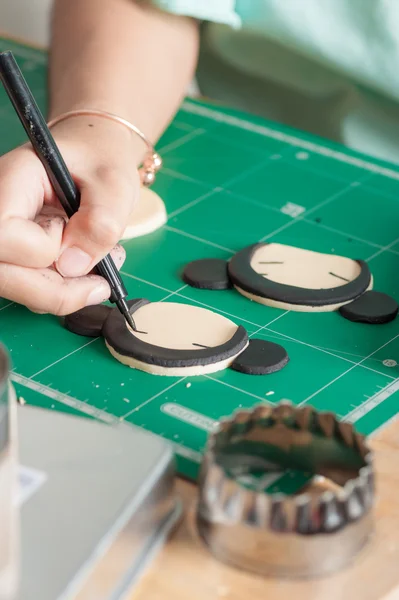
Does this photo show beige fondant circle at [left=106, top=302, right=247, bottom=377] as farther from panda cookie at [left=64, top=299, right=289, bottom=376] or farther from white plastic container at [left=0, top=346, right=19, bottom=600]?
white plastic container at [left=0, top=346, right=19, bottom=600]

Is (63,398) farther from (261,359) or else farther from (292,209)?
(292,209)

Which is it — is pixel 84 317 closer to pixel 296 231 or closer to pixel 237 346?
pixel 237 346

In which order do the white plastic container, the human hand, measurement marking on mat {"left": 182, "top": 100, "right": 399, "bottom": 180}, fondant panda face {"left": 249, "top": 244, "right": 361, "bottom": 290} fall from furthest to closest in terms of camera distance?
measurement marking on mat {"left": 182, "top": 100, "right": 399, "bottom": 180}, fondant panda face {"left": 249, "top": 244, "right": 361, "bottom": 290}, the human hand, the white plastic container

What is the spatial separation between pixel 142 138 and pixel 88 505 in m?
0.56

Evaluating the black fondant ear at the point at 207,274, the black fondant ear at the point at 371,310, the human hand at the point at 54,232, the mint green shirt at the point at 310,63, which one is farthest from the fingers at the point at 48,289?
the mint green shirt at the point at 310,63

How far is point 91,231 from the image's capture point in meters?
0.75

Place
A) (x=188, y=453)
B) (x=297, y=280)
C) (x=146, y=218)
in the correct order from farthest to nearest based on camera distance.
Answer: (x=146, y=218)
(x=297, y=280)
(x=188, y=453)

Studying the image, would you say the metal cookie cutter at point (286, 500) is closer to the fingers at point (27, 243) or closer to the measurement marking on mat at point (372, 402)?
the measurement marking on mat at point (372, 402)

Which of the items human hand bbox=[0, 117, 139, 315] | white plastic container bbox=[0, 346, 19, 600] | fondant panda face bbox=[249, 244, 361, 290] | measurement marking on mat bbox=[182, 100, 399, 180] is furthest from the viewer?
measurement marking on mat bbox=[182, 100, 399, 180]

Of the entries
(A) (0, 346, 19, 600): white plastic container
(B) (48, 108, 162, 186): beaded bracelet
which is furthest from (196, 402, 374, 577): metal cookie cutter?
(B) (48, 108, 162, 186): beaded bracelet

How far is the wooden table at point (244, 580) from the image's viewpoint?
515 millimetres

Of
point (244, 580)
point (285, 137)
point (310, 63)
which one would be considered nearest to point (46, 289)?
point (244, 580)

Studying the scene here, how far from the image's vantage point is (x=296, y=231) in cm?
97

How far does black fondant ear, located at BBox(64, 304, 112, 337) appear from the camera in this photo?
2.54 feet
